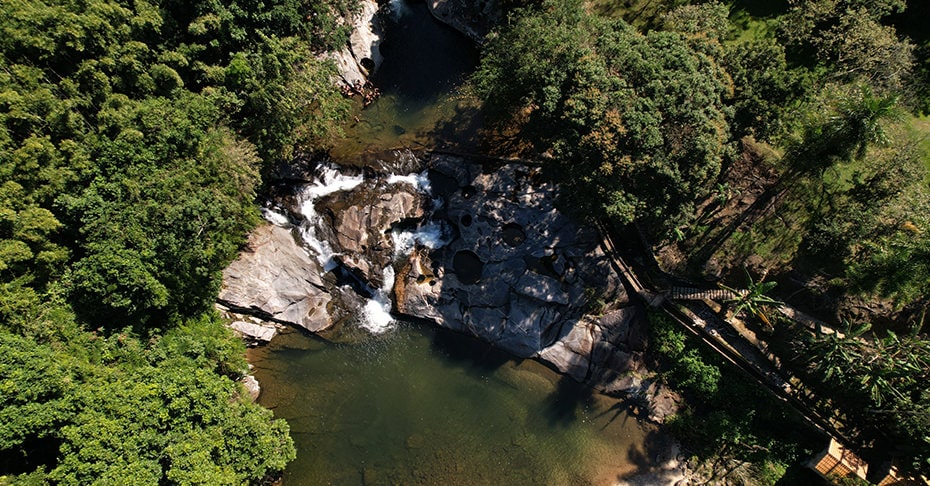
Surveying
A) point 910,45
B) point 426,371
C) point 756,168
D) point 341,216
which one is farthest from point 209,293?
point 910,45

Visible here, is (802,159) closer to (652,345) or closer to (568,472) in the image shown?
(652,345)

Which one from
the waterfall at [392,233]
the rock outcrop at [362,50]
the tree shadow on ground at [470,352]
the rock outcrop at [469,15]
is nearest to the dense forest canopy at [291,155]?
the waterfall at [392,233]

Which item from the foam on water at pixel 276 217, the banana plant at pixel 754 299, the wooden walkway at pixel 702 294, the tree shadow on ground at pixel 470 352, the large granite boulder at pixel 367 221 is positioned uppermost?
the banana plant at pixel 754 299

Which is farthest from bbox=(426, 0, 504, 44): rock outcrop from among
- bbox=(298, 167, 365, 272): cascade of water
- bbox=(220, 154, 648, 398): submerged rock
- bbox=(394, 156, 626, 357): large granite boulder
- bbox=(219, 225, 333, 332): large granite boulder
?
bbox=(219, 225, 333, 332): large granite boulder

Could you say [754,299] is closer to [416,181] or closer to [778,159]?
[778,159]

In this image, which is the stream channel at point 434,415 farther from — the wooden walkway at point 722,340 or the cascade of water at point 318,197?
the wooden walkway at point 722,340

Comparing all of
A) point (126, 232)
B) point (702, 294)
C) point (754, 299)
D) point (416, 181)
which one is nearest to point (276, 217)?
point (416, 181)
